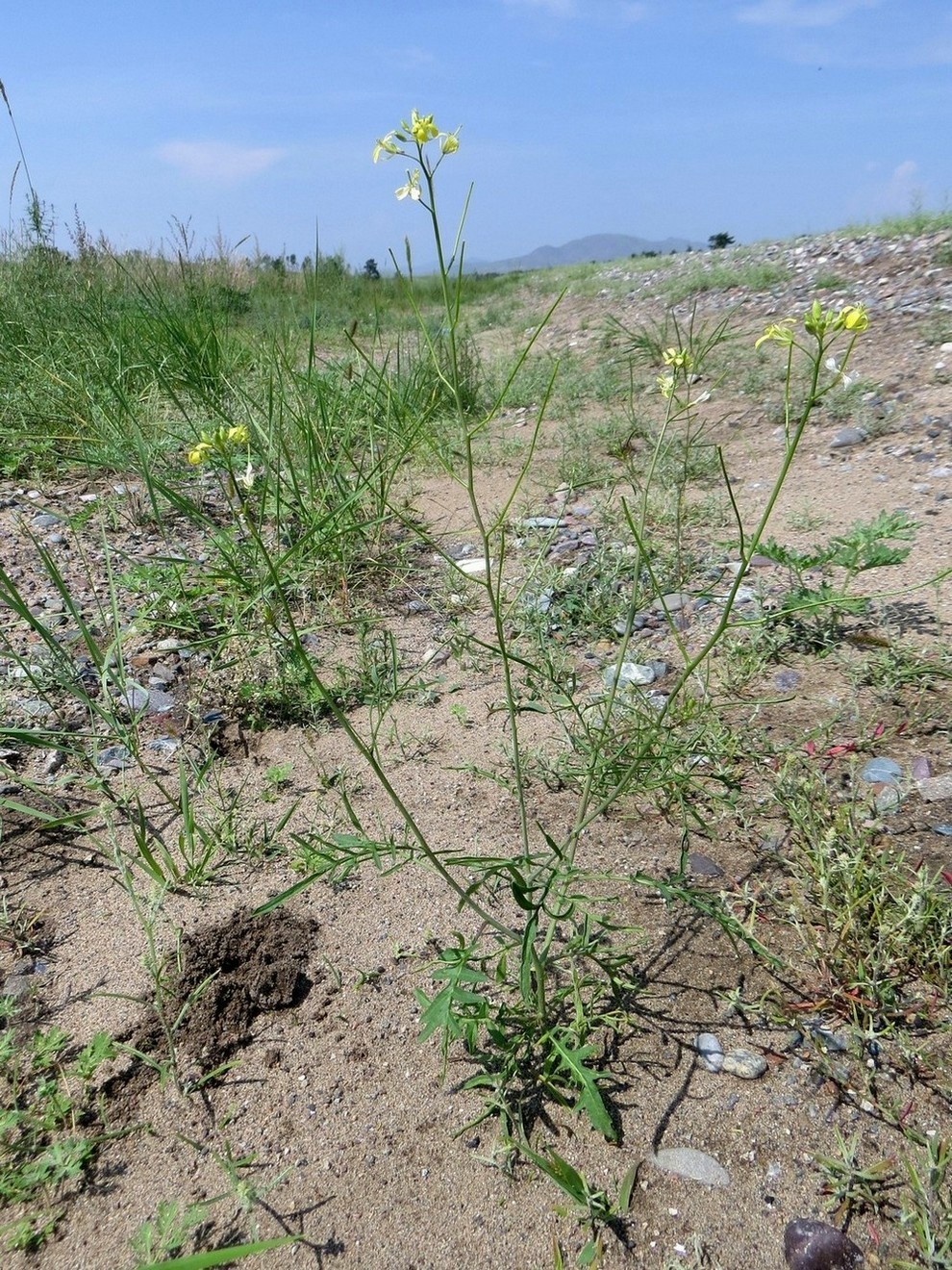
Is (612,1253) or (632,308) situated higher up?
(632,308)

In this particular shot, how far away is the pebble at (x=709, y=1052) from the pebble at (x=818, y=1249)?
22cm

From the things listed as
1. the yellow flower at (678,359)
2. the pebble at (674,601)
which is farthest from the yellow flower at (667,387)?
the pebble at (674,601)

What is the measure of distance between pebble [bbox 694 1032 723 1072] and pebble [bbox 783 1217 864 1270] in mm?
224

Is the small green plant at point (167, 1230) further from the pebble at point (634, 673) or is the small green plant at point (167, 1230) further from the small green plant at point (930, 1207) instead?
the pebble at point (634, 673)

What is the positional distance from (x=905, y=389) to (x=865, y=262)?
11.0 ft

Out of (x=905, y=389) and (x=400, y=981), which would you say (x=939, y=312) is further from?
(x=400, y=981)

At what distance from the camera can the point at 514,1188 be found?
1.13m

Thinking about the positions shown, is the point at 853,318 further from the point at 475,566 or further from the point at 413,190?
the point at 475,566

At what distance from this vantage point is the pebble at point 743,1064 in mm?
1237

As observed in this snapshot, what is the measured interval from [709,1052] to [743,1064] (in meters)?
0.05

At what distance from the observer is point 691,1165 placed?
114 cm

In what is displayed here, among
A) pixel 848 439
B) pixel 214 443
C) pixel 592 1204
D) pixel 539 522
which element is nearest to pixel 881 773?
pixel 592 1204

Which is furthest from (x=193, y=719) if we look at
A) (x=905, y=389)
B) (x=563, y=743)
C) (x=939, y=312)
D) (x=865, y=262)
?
(x=865, y=262)

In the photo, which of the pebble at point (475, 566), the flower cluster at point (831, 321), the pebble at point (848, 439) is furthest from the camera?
the pebble at point (848, 439)
